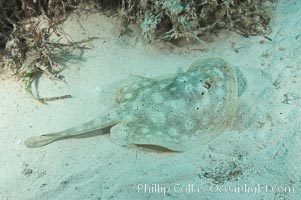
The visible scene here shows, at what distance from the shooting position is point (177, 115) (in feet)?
10.9

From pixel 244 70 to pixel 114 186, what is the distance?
6.36ft

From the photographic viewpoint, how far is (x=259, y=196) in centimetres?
274

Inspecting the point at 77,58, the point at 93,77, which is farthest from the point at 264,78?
the point at 77,58

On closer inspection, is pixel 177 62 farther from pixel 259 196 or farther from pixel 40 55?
pixel 259 196

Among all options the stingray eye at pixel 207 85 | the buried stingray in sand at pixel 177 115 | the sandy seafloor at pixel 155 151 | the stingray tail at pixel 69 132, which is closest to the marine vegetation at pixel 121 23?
the sandy seafloor at pixel 155 151

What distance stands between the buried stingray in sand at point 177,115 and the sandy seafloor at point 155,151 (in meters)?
0.10

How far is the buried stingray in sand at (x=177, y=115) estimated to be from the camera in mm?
3227

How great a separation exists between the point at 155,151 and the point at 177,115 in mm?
409

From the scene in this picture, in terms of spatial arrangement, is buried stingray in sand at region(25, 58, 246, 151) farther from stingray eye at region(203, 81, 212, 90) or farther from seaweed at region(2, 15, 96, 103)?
seaweed at region(2, 15, 96, 103)

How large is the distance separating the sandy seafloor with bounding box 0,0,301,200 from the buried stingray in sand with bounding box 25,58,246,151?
98 millimetres

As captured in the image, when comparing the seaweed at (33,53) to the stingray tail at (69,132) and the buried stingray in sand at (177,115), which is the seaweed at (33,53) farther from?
the buried stingray in sand at (177,115)

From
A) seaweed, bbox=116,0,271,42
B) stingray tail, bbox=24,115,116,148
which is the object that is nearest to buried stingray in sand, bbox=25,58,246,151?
stingray tail, bbox=24,115,116,148

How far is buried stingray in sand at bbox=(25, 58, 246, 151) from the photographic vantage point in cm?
323

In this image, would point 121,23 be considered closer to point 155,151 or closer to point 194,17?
point 194,17
